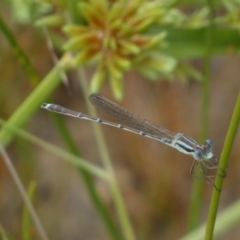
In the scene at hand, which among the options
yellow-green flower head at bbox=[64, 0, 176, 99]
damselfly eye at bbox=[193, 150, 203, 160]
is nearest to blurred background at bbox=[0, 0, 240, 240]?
yellow-green flower head at bbox=[64, 0, 176, 99]

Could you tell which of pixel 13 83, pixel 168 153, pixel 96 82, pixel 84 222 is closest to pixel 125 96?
pixel 168 153

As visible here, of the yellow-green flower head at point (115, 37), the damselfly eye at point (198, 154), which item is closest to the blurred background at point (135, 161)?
the yellow-green flower head at point (115, 37)

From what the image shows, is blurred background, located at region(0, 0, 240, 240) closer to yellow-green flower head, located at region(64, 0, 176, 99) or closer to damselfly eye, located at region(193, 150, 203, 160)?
yellow-green flower head, located at region(64, 0, 176, 99)

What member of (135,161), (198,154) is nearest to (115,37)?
(198,154)

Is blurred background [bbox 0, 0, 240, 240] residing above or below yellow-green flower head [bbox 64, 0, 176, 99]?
above

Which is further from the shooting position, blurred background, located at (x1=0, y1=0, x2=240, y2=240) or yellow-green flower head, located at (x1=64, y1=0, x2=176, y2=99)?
blurred background, located at (x1=0, y1=0, x2=240, y2=240)

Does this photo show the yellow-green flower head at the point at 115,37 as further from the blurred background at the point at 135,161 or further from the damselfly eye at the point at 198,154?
the blurred background at the point at 135,161
